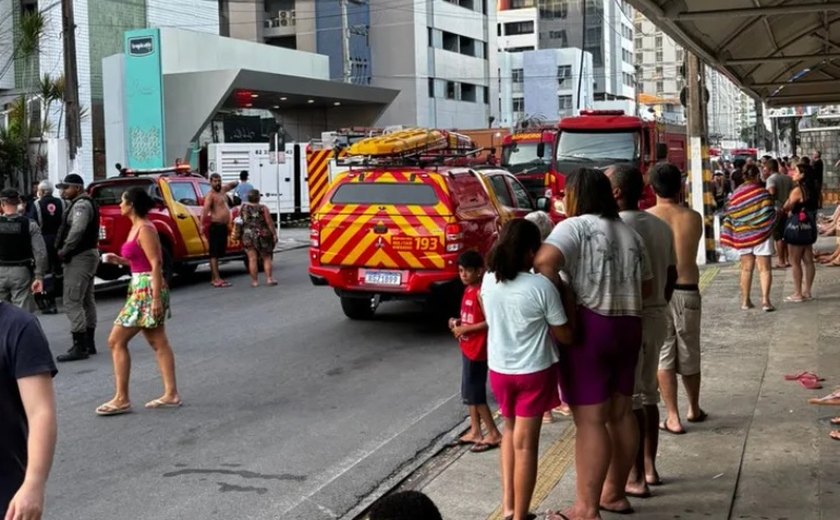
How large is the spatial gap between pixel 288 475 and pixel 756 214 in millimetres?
7200

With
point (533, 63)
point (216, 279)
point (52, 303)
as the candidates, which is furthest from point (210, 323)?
point (533, 63)

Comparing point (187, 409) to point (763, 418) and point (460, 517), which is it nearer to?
point (460, 517)

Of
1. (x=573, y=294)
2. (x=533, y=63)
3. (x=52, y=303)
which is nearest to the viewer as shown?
(x=573, y=294)

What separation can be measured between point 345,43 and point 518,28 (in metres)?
54.7

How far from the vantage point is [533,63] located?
8569 cm

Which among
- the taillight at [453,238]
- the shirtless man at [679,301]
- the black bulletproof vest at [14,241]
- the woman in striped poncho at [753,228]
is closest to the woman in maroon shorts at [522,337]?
the shirtless man at [679,301]

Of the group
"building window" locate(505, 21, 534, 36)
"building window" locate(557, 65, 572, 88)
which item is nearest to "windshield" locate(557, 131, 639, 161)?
"building window" locate(557, 65, 572, 88)

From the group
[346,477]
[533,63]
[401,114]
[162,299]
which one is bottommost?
[346,477]

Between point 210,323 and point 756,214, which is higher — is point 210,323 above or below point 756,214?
below

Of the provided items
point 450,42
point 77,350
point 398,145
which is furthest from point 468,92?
point 77,350

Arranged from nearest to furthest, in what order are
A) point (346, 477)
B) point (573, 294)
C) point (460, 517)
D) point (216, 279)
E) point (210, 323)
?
point (573, 294) < point (460, 517) < point (346, 477) < point (210, 323) < point (216, 279)

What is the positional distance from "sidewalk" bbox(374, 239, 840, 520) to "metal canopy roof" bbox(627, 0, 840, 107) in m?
2.96

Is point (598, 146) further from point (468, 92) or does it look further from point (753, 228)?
point (468, 92)

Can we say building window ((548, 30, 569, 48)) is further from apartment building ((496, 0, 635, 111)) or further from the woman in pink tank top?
the woman in pink tank top
